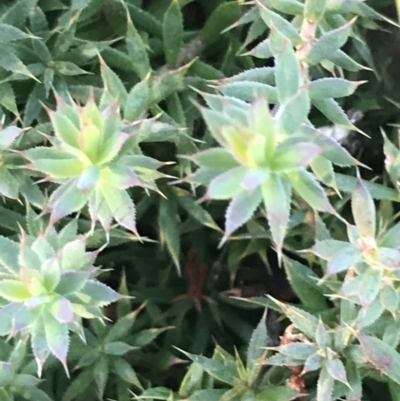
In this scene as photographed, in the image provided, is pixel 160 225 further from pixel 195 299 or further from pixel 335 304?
pixel 335 304

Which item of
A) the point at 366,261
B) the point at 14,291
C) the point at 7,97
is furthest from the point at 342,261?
the point at 7,97

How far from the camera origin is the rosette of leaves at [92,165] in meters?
0.58

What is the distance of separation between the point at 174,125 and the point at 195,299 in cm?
31

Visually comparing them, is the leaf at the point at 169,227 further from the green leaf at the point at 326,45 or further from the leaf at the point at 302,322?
the green leaf at the point at 326,45

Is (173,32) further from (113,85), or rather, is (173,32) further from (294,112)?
(294,112)

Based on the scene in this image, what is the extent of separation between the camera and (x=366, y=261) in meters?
0.63

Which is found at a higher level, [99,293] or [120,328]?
[99,293]

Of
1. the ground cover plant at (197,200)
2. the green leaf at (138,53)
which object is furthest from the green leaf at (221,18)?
the green leaf at (138,53)

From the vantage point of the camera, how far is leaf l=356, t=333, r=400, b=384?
67 centimetres

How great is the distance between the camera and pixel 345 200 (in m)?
0.83

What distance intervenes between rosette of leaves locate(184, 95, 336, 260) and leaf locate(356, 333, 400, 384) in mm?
209

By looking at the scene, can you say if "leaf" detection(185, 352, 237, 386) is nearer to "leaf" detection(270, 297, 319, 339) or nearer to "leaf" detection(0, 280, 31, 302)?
"leaf" detection(270, 297, 319, 339)

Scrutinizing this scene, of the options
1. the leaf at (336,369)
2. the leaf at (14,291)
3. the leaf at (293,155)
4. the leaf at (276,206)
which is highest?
the leaf at (293,155)

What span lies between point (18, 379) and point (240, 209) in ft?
1.43
